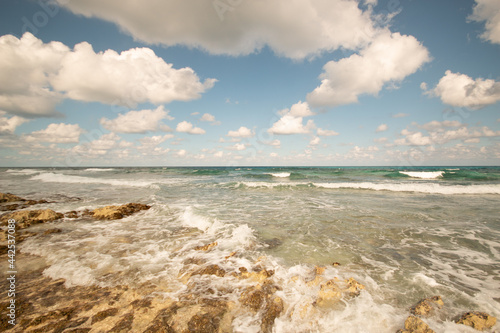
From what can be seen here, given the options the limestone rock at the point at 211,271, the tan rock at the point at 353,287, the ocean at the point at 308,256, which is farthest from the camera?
the limestone rock at the point at 211,271

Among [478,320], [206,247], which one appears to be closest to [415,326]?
[478,320]

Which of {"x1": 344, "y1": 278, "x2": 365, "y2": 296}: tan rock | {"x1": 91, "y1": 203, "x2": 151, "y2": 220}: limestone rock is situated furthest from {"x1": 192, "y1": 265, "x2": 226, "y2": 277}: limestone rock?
{"x1": 91, "y1": 203, "x2": 151, "y2": 220}: limestone rock

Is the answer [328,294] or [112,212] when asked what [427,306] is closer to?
[328,294]

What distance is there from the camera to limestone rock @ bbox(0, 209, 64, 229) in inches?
282

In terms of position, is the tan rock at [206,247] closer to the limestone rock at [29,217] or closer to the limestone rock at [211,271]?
the limestone rock at [211,271]

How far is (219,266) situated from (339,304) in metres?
2.31

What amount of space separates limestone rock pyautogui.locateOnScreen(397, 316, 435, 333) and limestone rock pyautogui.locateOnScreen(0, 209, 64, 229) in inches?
423

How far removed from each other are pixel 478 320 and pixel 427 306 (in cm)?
51

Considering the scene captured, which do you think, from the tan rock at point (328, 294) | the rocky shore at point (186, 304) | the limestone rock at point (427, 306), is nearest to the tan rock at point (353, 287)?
the rocky shore at point (186, 304)

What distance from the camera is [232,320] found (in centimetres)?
277

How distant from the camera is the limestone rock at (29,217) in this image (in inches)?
282

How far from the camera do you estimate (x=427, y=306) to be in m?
2.98

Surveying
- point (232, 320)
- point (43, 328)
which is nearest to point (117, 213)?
point (43, 328)

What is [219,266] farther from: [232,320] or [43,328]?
[43,328]
